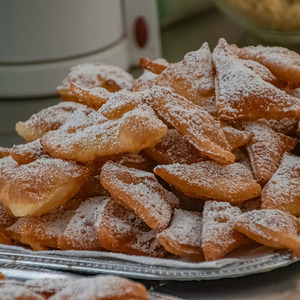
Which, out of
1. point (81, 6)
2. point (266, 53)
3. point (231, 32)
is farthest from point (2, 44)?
point (266, 53)

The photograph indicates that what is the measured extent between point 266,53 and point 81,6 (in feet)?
3.17

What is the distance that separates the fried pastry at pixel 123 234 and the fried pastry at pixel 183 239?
0.03 metres

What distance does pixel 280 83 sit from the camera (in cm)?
101

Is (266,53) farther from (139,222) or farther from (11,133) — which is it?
(11,133)

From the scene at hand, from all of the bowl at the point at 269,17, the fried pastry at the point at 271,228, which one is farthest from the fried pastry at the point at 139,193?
the bowl at the point at 269,17

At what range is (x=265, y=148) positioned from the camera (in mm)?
877

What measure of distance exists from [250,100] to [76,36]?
43.3 inches

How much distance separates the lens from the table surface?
76 cm

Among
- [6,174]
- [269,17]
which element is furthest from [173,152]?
[269,17]

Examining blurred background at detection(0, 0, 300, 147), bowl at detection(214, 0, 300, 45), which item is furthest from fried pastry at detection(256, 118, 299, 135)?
bowl at detection(214, 0, 300, 45)

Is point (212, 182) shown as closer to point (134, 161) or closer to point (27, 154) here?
point (134, 161)

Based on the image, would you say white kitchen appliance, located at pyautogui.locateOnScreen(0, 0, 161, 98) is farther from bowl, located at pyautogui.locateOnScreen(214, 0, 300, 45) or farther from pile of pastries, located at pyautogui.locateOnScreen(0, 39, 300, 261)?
pile of pastries, located at pyautogui.locateOnScreen(0, 39, 300, 261)

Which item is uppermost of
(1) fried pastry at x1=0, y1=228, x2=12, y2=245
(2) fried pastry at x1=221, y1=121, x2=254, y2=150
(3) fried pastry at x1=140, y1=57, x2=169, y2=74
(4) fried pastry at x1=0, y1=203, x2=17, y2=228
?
(3) fried pastry at x1=140, y1=57, x2=169, y2=74

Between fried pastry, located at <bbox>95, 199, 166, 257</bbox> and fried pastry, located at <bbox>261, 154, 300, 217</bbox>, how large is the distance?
0.16 m
